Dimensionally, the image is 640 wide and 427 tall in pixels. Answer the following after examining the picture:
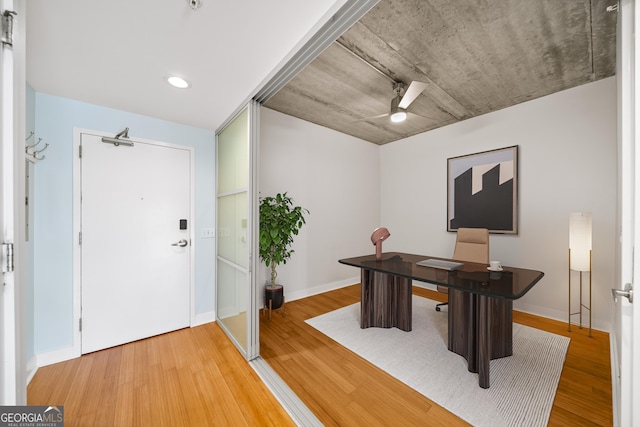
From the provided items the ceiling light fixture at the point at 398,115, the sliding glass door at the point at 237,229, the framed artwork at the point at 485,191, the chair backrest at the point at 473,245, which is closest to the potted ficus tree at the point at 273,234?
the sliding glass door at the point at 237,229

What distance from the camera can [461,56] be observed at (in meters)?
2.20

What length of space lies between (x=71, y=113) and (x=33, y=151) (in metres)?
0.52

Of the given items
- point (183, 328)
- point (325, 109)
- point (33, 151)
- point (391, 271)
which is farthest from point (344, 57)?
point (183, 328)

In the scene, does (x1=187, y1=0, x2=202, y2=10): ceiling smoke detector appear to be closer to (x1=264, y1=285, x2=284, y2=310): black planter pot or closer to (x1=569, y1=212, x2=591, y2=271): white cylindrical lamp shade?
(x1=264, y1=285, x2=284, y2=310): black planter pot

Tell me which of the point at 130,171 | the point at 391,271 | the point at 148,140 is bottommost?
the point at 391,271

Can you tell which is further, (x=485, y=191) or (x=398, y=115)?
(x=485, y=191)

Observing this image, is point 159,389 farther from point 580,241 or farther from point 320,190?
point 580,241

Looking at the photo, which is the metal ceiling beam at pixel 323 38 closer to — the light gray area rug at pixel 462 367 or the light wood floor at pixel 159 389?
the light wood floor at pixel 159 389

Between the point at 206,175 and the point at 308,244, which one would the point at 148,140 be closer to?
the point at 206,175

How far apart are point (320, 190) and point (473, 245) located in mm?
2284

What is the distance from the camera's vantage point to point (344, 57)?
219 cm

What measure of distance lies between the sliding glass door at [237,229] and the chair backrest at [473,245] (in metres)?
2.52

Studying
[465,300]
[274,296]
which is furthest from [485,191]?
[274,296]

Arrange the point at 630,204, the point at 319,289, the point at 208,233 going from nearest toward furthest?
1. the point at 630,204
2. the point at 208,233
3. the point at 319,289
